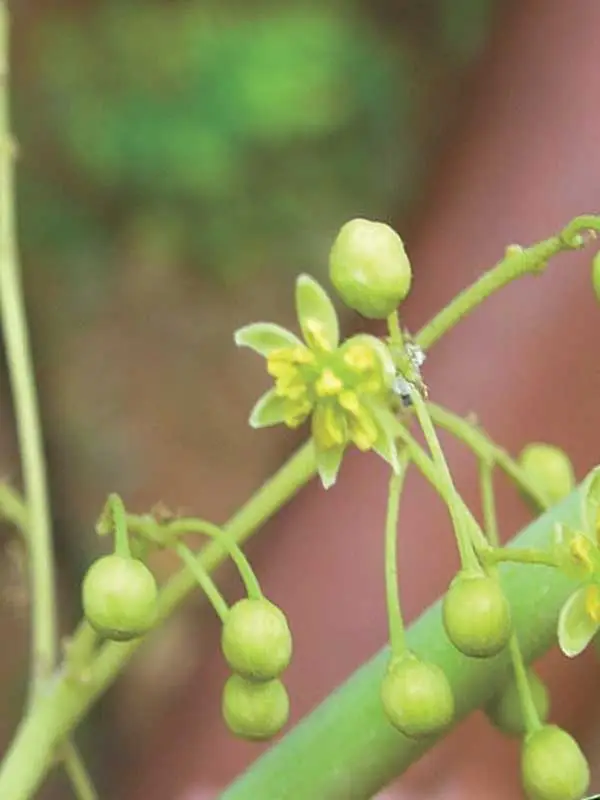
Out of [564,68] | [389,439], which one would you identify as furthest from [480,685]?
[564,68]

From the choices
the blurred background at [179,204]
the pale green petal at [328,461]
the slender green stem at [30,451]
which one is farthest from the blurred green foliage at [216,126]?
the pale green petal at [328,461]

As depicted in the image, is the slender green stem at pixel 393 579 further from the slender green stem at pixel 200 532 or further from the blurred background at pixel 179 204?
the blurred background at pixel 179 204

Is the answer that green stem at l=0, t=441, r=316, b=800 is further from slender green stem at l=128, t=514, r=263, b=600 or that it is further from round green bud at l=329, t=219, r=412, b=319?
round green bud at l=329, t=219, r=412, b=319

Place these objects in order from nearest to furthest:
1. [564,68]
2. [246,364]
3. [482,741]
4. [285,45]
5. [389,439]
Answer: [389,439] → [482,741] → [564,68] → [285,45] → [246,364]

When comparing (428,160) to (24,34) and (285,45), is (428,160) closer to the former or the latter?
(285,45)

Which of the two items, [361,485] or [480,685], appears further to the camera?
[361,485]

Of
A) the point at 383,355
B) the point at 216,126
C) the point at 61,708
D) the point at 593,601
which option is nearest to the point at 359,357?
the point at 383,355
